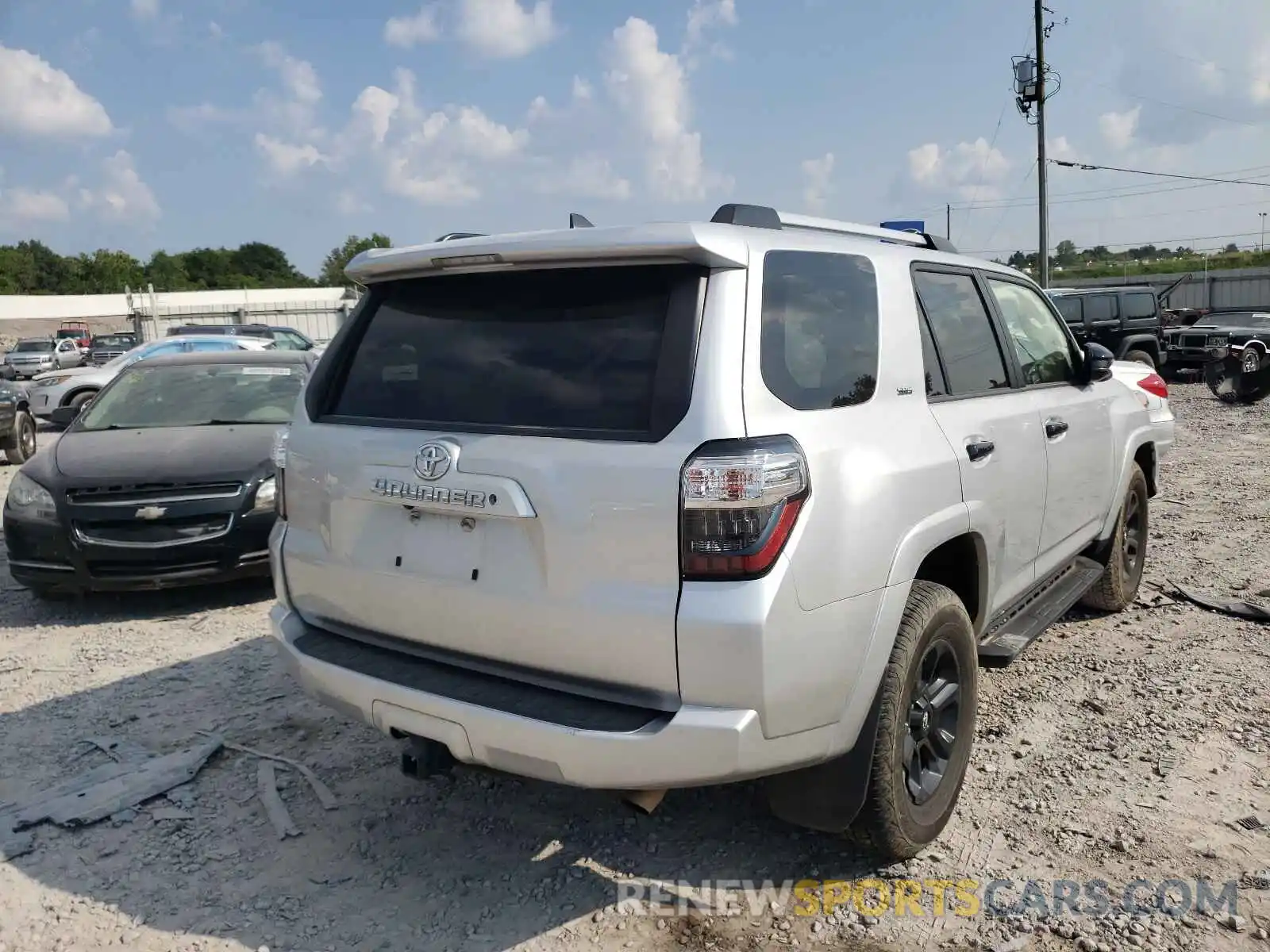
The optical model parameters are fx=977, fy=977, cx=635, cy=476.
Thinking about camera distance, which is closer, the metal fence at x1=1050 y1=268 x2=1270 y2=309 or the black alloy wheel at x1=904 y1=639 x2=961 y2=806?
the black alloy wheel at x1=904 y1=639 x2=961 y2=806

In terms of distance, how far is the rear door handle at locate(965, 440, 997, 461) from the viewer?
3342mm

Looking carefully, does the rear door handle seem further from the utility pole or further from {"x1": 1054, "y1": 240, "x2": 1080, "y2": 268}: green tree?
{"x1": 1054, "y1": 240, "x2": 1080, "y2": 268}: green tree

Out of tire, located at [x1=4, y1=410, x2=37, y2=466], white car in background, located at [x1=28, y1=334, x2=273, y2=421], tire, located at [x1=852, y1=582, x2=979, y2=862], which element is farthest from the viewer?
white car in background, located at [x1=28, y1=334, x2=273, y2=421]

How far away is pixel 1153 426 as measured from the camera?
18.5 ft

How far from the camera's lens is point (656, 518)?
96.3 inches

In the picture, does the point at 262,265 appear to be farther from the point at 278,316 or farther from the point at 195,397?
the point at 195,397

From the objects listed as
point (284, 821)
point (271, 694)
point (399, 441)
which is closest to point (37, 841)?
point (284, 821)

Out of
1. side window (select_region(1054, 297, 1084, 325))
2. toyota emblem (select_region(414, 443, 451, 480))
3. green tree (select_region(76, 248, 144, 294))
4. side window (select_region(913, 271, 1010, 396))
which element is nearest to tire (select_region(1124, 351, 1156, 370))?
side window (select_region(1054, 297, 1084, 325))

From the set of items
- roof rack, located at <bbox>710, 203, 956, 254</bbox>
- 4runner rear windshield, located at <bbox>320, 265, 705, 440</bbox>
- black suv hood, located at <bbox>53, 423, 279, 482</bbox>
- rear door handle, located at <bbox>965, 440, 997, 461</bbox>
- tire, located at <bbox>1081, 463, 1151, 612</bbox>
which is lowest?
tire, located at <bbox>1081, 463, 1151, 612</bbox>

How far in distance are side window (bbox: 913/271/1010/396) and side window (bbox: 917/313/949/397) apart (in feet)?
0.14

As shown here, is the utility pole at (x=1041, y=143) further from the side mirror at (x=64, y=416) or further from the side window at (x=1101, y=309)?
the side mirror at (x=64, y=416)

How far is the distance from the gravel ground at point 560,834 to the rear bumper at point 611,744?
616mm

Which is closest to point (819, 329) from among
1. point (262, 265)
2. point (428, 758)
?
point (428, 758)

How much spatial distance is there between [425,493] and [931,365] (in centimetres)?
177
